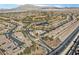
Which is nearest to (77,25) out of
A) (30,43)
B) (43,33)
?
(43,33)

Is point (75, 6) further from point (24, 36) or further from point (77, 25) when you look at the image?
point (24, 36)

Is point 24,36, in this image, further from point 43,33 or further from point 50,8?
point 50,8

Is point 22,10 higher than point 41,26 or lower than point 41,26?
higher

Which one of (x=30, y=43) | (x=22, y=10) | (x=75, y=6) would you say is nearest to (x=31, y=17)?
(x=22, y=10)
